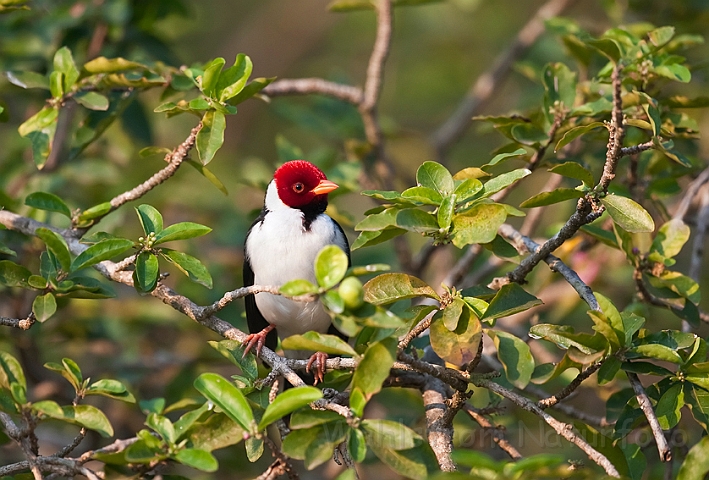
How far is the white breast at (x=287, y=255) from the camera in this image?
3.70 meters

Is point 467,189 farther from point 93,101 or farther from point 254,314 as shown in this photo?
point 254,314

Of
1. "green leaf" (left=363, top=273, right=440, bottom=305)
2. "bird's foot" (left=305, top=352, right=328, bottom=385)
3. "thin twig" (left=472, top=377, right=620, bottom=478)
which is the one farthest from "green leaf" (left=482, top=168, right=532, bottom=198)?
"bird's foot" (left=305, top=352, right=328, bottom=385)

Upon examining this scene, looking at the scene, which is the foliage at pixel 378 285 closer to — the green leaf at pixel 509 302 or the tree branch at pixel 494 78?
the green leaf at pixel 509 302

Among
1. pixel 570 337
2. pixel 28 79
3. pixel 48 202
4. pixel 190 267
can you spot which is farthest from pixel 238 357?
pixel 28 79

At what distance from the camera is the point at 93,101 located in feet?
11.0

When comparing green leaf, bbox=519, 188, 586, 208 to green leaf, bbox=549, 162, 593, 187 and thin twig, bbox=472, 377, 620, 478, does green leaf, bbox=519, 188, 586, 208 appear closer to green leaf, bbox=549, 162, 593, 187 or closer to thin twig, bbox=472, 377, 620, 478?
green leaf, bbox=549, 162, 593, 187

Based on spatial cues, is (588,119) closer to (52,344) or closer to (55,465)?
(55,465)

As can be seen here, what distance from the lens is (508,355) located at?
247 centimetres

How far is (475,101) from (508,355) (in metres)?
3.40

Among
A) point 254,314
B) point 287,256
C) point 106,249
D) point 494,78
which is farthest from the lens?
point 494,78

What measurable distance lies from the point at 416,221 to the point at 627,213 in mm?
676

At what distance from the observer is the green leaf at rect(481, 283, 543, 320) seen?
8.30ft

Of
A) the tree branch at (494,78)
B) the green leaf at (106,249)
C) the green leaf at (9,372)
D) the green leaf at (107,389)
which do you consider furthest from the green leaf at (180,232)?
the tree branch at (494,78)

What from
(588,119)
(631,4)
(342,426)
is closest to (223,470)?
(342,426)
